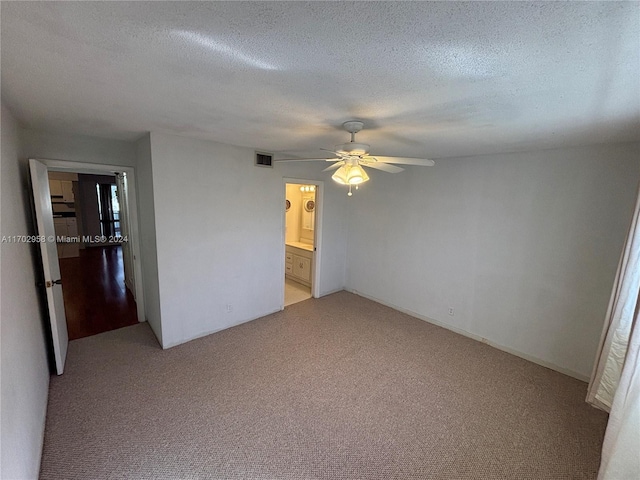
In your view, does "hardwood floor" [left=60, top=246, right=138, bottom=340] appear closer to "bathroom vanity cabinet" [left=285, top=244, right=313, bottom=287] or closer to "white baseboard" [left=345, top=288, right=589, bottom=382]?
"bathroom vanity cabinet" [left=285, top=244, right=313, bottom=287]

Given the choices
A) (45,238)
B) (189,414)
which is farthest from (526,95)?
(45,238)

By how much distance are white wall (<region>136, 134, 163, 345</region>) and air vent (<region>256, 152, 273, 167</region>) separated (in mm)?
1223

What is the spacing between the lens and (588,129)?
83.0 inches

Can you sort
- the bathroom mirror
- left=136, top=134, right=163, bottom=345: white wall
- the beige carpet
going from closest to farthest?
the beige carpet → left=136, top=134, right=163, bottom=345: white wall → the bathroom mirror

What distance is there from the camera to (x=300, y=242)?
596cm

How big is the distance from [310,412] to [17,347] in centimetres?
198

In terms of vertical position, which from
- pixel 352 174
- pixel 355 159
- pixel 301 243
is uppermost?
pixel 355 159

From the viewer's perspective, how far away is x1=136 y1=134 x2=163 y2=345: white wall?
2.91 metres

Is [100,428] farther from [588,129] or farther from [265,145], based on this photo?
[588,129]

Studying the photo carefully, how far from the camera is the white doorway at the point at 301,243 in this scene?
475 centimetres

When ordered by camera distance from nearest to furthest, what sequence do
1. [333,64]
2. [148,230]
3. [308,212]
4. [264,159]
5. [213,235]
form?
[333,64] < [148,230] < [213,235] < [264,159] < [308,212]

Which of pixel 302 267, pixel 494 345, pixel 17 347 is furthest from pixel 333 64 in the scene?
pixel 302 267

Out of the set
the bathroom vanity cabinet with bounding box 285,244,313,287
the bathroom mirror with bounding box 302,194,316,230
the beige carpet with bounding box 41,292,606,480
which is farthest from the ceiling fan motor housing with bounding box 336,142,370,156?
the bathroom mirror with bounding box 302,194,316,230

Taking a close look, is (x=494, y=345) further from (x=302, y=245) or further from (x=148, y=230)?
(x=148, y=230)
